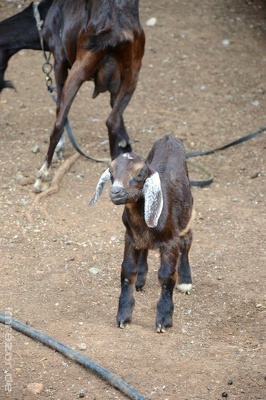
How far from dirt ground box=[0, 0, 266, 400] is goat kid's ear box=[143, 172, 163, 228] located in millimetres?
862

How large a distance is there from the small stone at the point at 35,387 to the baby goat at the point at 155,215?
0.84m

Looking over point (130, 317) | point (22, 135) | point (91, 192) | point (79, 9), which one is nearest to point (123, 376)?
point (130, 317)

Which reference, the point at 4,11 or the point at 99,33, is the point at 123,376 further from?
the point at 4,11

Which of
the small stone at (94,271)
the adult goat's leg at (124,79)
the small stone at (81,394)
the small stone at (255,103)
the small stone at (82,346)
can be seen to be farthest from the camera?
the small stone at (255,103)

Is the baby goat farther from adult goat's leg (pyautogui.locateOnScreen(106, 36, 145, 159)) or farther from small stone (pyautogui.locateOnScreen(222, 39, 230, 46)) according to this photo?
small stone (pyautogui.locateOnScreen(222, 39, 230, 46))

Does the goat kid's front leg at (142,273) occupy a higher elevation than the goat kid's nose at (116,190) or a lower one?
lower

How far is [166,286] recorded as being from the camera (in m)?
5.59

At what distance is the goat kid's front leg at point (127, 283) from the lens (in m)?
5.61

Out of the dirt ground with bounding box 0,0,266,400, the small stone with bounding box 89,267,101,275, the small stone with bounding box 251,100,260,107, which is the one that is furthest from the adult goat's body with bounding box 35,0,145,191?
the small stone with bounding box 251,100,260,107

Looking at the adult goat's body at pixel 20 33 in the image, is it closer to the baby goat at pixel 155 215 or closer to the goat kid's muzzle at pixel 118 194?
the baby goat at pixel 155 215

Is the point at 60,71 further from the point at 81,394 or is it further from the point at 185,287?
the point at 81,394

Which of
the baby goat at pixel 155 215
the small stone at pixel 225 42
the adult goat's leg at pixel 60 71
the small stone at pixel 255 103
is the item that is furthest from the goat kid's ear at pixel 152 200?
the small stone at pixel 225 42

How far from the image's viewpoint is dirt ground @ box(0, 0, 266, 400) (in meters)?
5.18

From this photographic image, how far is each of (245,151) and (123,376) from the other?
14.5 feet
